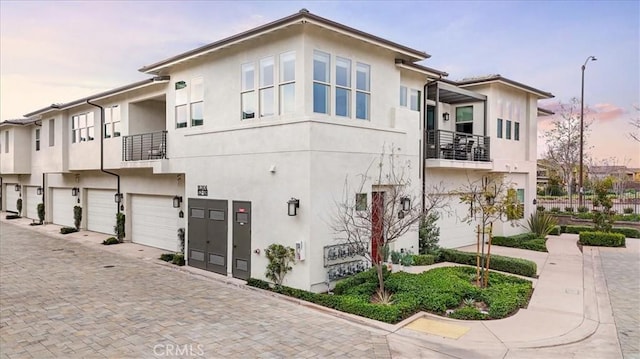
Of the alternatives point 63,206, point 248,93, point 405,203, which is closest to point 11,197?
point 63,206

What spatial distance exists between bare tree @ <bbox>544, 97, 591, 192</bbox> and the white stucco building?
2140 centimetres

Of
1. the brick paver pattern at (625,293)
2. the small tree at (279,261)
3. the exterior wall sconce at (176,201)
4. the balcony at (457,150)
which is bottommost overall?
the brick paver pattern at (625,293)

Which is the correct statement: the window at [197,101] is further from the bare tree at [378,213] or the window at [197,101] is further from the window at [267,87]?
the bare tree at [378,213]

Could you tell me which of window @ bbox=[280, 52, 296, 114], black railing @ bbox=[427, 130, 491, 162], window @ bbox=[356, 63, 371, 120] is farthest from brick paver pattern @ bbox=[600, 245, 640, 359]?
window @ bbox=[280, 52, 296, 114]

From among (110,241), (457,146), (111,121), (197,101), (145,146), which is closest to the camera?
(197,101)

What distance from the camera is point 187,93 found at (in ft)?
45.9

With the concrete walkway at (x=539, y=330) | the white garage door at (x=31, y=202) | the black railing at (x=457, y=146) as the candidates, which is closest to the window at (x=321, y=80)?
the concrete walkway at (x=539, y=330)

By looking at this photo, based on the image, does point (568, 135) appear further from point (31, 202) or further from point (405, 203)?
point (31, 202)

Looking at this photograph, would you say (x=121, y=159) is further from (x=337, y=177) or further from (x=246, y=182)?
(x=337, y=177)

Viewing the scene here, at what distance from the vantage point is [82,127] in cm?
2084

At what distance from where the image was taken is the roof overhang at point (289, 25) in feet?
32.5

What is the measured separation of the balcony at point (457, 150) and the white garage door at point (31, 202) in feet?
86.8

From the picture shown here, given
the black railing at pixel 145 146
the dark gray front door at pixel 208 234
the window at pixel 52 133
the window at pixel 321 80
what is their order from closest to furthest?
the window at pixel 321 80, the dark gray front door at pixel 208 234, the black railing at pixel 145 146, the window at pixel 52 133

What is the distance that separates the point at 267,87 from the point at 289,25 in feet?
6.14
